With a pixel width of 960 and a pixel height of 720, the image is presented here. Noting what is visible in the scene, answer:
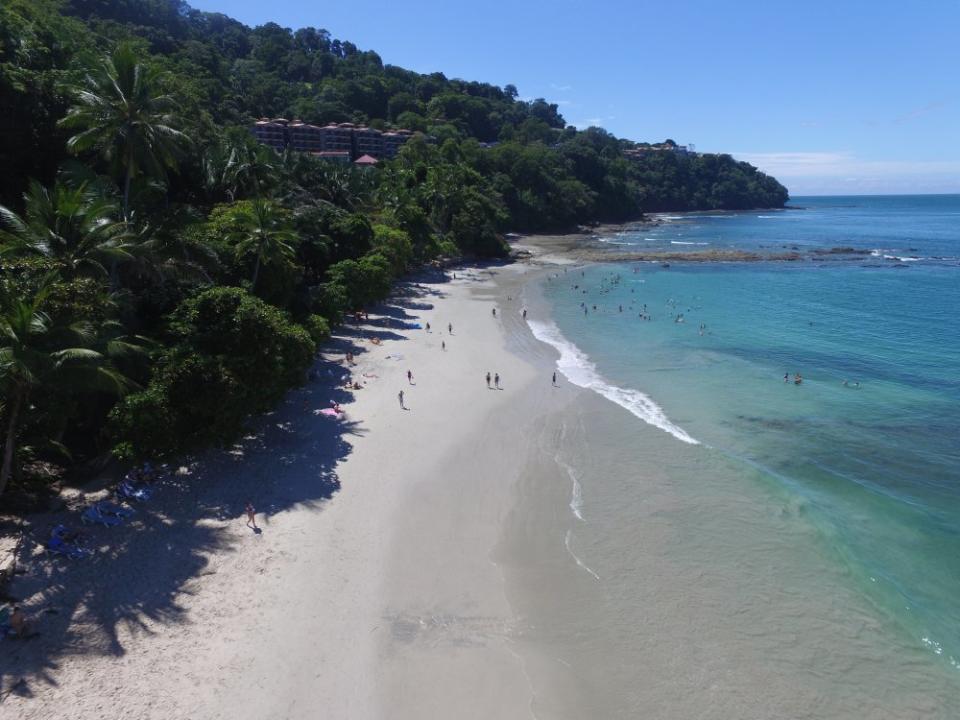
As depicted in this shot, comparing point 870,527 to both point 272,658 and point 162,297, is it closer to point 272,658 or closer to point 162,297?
point 272,658

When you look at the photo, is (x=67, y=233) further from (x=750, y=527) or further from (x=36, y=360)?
(x=750, y=527)

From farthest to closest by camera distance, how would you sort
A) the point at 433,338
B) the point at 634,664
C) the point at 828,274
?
the point at 828,274 < the point at 433,338 < the point at 634,664

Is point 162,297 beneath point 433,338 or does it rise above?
above

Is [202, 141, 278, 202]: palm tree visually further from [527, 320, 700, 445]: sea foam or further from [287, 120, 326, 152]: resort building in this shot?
[287, 120, 326, 152]: resort building

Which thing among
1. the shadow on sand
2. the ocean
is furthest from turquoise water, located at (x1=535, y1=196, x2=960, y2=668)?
the shadow on sand

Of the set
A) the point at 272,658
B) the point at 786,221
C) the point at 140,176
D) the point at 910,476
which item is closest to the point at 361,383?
the point at 140,176

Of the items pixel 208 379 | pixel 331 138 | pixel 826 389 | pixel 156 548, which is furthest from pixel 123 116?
pixel 331 138

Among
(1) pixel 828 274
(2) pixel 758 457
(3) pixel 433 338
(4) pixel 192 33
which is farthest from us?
(4) pixel 192 33

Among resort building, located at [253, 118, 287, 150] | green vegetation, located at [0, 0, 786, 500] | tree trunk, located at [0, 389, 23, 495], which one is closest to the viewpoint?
tree trunk, located at [0, 389, 23, 495]
